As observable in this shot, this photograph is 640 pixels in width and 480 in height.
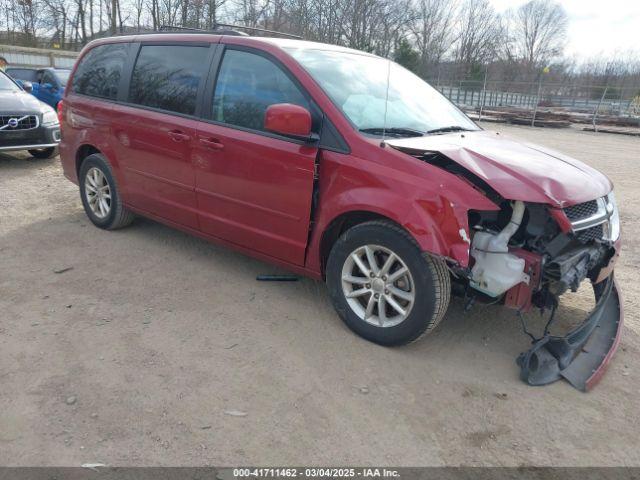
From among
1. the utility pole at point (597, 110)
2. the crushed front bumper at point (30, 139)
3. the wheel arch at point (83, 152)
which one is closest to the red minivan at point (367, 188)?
the wheel arch at point (83, 152)

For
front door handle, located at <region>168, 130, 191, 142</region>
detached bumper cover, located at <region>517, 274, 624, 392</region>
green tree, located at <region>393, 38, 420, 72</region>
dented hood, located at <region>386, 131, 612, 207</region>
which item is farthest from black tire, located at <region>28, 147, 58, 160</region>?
green tree, located at <region>393, 38, 420, 72</region>

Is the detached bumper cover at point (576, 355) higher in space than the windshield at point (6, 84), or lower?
lower

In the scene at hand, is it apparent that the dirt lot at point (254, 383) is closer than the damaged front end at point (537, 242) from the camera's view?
Yes

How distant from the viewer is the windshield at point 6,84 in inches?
349

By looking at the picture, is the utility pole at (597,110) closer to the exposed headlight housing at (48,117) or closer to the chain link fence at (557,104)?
the chain link fence at (557,104)

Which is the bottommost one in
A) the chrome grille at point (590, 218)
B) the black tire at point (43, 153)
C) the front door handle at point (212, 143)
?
the black tire at point (43, 153)

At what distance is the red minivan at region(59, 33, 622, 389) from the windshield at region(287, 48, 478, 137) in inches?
0.6

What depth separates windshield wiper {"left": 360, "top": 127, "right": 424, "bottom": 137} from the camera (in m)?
3.41

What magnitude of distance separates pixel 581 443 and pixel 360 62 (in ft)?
9.91

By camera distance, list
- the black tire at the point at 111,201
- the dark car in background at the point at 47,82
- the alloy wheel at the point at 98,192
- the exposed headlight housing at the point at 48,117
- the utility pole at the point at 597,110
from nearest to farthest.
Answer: the black tire at the point at 111,201
the alloy wheel at the point at 98,192
the exposed headlight housing at the point at 48,117
the dark car in background at the point at 47,82
the utility pole at the point at 597,110

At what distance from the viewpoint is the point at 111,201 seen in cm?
511

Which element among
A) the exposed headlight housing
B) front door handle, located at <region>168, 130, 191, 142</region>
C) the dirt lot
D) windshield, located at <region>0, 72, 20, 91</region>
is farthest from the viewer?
windshield, located at <region>0, 72, 20, 91</region>

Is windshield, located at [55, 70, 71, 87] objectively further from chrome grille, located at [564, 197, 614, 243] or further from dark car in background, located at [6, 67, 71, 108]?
chrome grille, located at [564, 197, 614, 243]

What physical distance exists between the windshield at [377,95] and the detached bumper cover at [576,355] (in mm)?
1616
